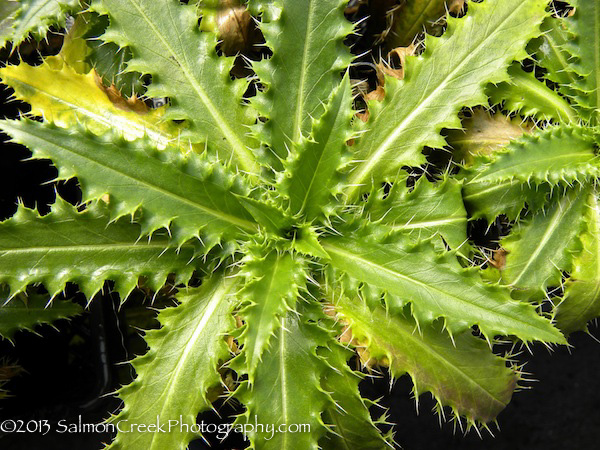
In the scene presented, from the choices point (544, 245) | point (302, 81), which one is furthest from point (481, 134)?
point (302, 81)

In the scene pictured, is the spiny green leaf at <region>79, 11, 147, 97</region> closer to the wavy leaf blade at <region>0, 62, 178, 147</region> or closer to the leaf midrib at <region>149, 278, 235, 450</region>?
the wavy leaf blade at <region>0, 62, 178, 147</region>

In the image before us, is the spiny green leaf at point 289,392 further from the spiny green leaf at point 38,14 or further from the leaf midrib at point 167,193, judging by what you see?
the spiny green leaf at point 38,14

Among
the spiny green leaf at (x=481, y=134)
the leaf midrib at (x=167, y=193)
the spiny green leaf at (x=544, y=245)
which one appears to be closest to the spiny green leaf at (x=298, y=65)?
the leaf midrib at (x=167, y=193)

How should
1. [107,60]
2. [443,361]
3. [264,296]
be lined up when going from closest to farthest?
[264,296], [443,361], [107,60]

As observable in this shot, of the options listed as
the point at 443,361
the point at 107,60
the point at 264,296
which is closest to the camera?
the point at 264,296

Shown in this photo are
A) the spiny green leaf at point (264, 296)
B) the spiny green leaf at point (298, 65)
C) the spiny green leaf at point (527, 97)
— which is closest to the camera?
the spiny green leaf at point (264, 296)

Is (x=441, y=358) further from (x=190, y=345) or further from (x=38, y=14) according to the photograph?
(x=38, y=14)

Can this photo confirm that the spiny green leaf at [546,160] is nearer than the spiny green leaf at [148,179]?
No

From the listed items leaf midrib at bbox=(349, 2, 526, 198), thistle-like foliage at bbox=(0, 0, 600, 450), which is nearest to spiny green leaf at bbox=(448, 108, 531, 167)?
thistle-like foliage at bbox=(0, 0, 600, 450)
